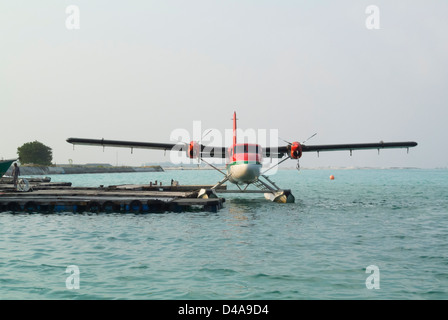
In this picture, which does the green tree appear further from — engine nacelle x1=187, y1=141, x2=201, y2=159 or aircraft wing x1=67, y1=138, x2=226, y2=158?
engine nacelle x1=187, y1=141, x2=201, y2=159

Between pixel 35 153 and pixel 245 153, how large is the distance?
382 feet

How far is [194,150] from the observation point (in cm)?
2609

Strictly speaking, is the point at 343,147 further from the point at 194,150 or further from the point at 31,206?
the point at 31,206

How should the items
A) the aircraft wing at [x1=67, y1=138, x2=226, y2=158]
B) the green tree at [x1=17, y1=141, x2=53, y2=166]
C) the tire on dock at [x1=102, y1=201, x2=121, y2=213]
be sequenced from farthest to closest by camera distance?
the green tree at [x1=17, y1=141, x2=53, y2=166]
the aircraft wing at [x1=67, y1=138, x2=226, y2=158]
the tire on dock at [x1=102, y1=201, x2=121, y2=213]

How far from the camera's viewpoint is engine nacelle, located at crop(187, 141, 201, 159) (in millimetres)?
26059

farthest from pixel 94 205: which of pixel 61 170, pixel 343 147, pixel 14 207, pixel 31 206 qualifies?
pixel 61 170

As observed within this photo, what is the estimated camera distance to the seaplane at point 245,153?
75.6 ft

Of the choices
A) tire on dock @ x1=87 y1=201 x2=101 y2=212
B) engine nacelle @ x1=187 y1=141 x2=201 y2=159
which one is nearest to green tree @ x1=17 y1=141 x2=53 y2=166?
engine nacelle @ x1=187 y1=141 x2=201 y2=159

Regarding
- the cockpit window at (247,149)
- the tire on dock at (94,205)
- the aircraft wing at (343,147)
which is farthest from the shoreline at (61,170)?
the cockpit window at (247,149)

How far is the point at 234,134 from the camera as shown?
27984mm
